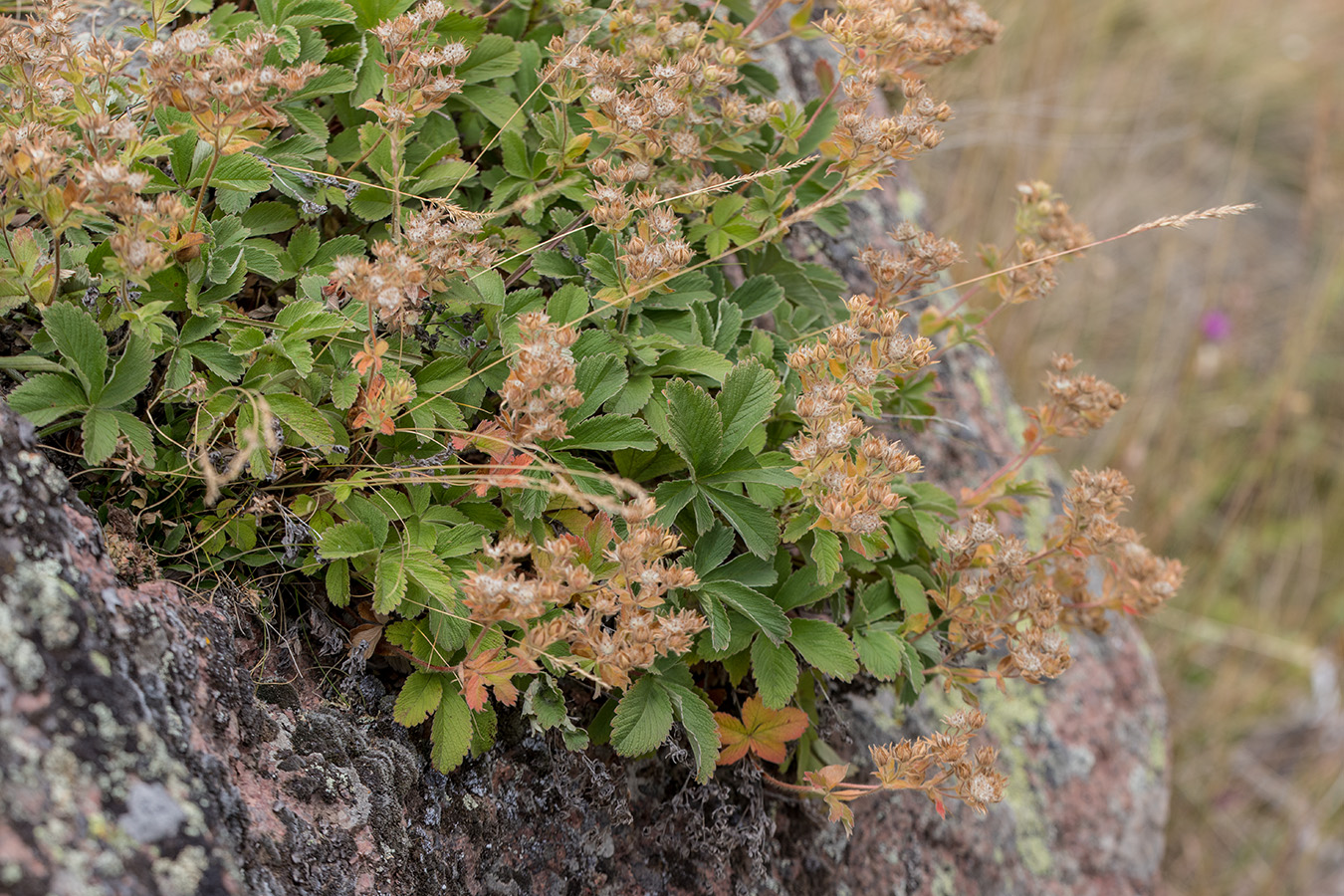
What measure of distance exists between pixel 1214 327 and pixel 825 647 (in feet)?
11.4

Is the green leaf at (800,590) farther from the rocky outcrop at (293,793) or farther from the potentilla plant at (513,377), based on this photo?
the rocky outcrop at (293,793)

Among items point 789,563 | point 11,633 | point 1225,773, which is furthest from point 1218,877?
point 11,633

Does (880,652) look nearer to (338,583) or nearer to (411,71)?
(338,583)

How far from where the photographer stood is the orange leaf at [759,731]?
1564mm

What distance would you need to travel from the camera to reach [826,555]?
1414mm

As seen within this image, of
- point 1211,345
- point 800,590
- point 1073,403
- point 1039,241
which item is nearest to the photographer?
point 800,590

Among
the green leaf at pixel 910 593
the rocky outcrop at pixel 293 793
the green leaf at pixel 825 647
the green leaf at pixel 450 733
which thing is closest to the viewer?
the rocky outcrop at pixel 293 793

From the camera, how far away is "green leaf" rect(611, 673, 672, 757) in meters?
1.39

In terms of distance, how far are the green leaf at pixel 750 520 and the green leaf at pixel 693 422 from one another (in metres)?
0.06

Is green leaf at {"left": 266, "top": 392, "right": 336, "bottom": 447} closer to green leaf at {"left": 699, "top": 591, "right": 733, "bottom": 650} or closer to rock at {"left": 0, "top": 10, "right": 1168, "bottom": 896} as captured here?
rock at {"left": 0, "top": 10, "right": 1168, "bottom": 896}

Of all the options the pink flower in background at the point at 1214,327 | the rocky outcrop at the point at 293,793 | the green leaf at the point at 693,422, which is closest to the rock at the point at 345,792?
the rocky outcrop at the point at 293,793

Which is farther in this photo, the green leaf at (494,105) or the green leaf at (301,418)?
the green leaf at (494,105)

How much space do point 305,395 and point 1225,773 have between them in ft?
13.0

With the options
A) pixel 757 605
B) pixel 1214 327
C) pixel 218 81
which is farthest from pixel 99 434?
pixel 1214 327
